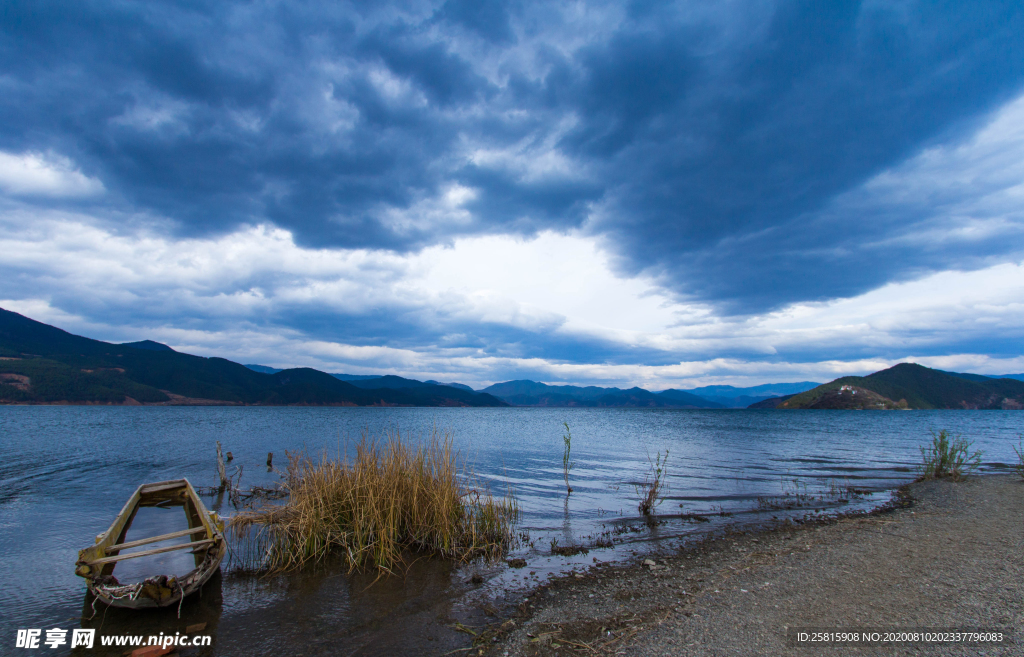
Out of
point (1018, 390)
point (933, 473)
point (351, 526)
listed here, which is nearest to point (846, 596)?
point (351, 526)

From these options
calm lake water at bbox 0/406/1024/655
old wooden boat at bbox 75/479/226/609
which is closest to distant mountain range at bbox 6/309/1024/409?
calm lake water at bbox 0/406/1024/655

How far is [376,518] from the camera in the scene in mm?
9672

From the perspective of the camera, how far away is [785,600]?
6.75 meters

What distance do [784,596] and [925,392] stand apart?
209 metres

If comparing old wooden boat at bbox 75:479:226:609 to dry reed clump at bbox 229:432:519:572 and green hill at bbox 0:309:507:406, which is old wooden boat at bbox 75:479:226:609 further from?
green hill at bbox 0:309:507:406

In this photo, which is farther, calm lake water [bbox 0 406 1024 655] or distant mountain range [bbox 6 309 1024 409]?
distant mountain range [bbox 6 309 1024 409]

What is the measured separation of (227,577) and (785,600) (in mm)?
10708

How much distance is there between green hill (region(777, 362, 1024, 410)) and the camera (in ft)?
480

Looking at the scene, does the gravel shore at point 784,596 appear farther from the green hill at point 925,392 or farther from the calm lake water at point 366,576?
the green hill at point 925,392

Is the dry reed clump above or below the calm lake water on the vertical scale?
above

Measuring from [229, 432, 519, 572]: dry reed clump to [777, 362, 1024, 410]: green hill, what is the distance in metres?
175

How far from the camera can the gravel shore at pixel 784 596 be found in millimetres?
5660

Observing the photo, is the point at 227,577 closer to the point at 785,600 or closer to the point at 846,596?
the point at 785,600

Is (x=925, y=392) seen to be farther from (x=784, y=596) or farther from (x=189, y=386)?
(x=189, y=386)
